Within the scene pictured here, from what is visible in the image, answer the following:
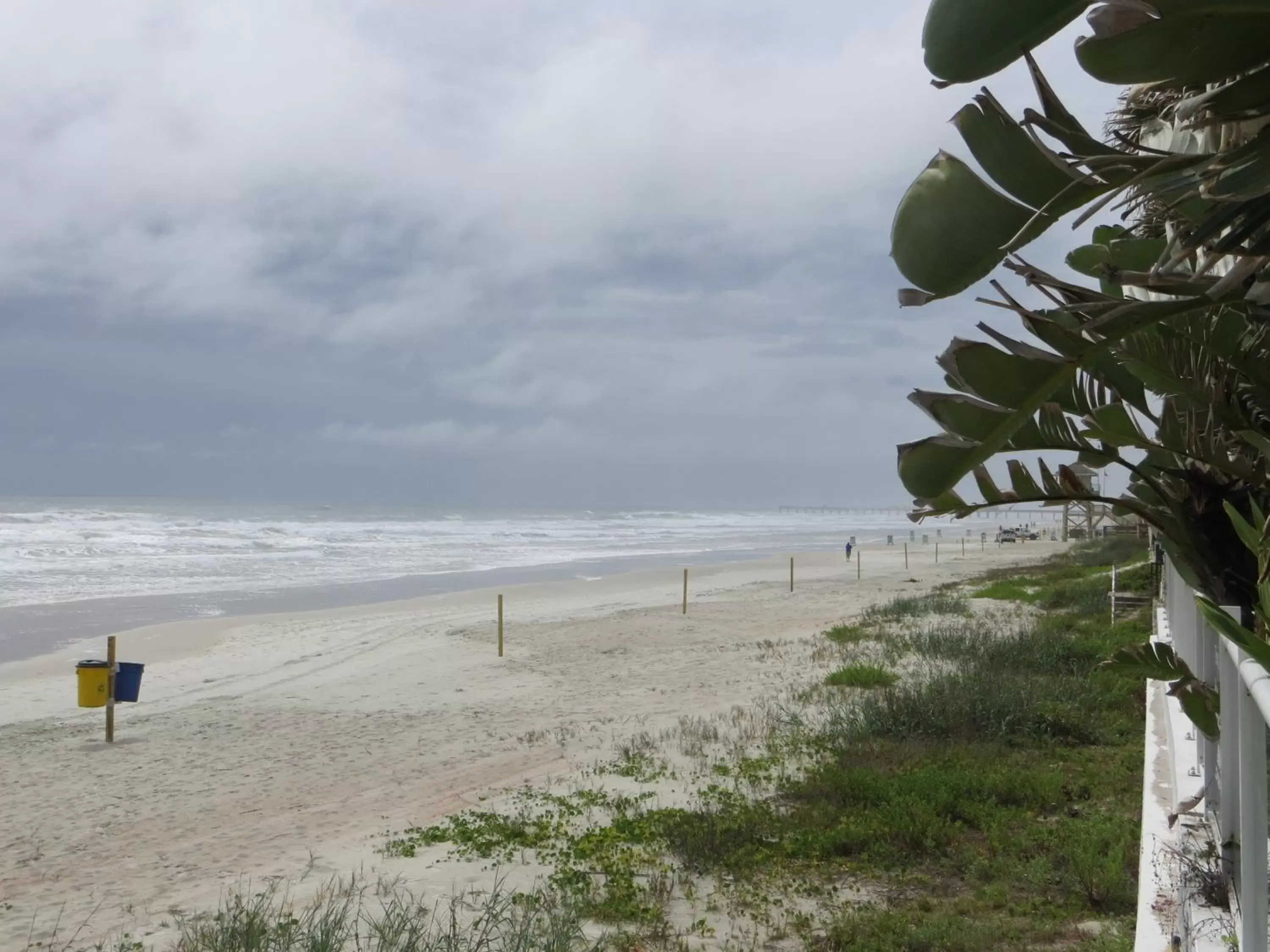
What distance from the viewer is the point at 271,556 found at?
3925 centimetres

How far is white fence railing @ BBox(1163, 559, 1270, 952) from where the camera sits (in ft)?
7.43

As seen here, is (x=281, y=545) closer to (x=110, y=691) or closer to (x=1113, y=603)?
(x=110, y=691)

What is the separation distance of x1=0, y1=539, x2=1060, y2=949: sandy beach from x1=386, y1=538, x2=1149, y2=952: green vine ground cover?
4.25 ft

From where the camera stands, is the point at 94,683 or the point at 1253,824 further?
the point at 94,683

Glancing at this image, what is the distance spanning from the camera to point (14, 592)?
A: 2520 centimetres

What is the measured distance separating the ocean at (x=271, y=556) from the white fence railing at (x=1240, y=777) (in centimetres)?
1762

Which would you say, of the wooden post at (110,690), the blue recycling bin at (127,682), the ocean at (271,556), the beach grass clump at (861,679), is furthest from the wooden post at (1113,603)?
the ocean at (271,556)

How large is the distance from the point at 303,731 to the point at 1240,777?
33.0ft

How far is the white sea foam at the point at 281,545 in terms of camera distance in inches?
1163

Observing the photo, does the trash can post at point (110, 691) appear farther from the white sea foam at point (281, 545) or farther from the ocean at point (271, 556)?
the white sea foam at point (281, 545)

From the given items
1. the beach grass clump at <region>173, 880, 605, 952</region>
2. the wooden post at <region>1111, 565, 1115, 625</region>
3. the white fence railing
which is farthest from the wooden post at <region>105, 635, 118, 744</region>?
the wooden post at <region>1111, 565, 1115, 625</region>

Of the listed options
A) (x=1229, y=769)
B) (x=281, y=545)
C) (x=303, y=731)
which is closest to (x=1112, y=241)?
(x=1229, y=769)

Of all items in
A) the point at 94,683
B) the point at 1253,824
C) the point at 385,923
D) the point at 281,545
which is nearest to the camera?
the point at 1253,824

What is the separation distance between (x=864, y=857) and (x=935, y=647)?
7924 mm
